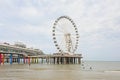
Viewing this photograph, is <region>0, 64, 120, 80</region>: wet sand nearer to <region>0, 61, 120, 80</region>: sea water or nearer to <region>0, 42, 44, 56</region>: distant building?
<region>0, 61, 120, 80</region>: sea water

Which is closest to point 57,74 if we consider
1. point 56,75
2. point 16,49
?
point 56,75

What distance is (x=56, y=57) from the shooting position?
354 ft

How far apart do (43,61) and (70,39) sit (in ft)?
123

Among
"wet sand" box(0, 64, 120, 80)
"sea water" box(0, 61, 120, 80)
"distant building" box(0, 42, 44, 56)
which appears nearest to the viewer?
"wet sand" box(0, 64, 120, 80)

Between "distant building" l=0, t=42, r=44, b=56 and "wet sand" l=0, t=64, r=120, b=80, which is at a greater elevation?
"distant building" l=0, t=42, r=44, b=56

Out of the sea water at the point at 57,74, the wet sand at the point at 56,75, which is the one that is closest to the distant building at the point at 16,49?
the sea water at the point at 57,74

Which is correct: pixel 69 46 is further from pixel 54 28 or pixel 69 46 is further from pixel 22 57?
pixel 22 57

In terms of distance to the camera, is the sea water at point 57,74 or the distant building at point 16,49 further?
the distant building at point 16,49

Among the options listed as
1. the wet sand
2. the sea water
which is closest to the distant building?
the sea water

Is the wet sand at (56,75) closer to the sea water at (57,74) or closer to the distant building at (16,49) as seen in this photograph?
the sea water at (57,74)

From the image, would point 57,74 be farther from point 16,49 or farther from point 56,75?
point 16,49

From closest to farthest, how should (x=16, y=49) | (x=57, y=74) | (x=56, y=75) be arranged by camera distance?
(x=56, y=75) → (x=57, y=74) → (x=16, y=49)

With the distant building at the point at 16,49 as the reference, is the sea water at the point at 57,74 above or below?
below

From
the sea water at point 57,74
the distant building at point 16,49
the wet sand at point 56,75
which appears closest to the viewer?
the wet sand at point 56,75
